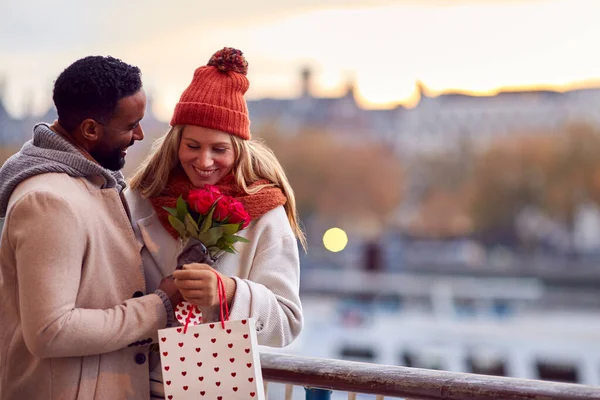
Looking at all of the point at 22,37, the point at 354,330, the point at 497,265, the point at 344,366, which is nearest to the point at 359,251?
the point at 497,265

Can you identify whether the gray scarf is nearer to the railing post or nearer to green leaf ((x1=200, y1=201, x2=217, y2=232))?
green leaf ((x1=200, y1=201, x2=217, y2=232))

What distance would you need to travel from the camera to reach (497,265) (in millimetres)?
34719

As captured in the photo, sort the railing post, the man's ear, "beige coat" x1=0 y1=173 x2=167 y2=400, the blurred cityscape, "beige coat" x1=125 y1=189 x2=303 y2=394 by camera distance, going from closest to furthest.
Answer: "beige coat" x1=0 y1=173 x2=167 y2=400 → the man's ear → "beige coat" x1=125 y1=189 x2=303 y2=394 → the railing post → the blurred cityscape

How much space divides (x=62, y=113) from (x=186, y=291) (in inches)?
15.2

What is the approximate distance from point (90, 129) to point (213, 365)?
0.47 m

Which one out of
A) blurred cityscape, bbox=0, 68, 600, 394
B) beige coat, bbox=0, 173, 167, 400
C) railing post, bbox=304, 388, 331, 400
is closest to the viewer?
beige coat, bbox=0, 173, 167, 400

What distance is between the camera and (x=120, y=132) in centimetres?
158

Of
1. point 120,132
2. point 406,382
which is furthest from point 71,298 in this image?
point 406,382

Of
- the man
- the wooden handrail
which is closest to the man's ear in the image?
the man

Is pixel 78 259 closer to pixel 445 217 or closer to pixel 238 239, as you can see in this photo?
pixel 238 239

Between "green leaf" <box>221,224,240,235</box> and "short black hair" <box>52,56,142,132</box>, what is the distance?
0.28 metres

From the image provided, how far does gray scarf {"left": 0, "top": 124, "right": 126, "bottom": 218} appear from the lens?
1.53 metres

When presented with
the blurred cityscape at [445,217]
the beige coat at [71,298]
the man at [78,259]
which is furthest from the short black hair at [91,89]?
the blurred cityscape at [445,217]

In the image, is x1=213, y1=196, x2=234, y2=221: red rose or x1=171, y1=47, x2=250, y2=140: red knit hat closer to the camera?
x1=213, y1=196, x2=234, y2=221: red rose
